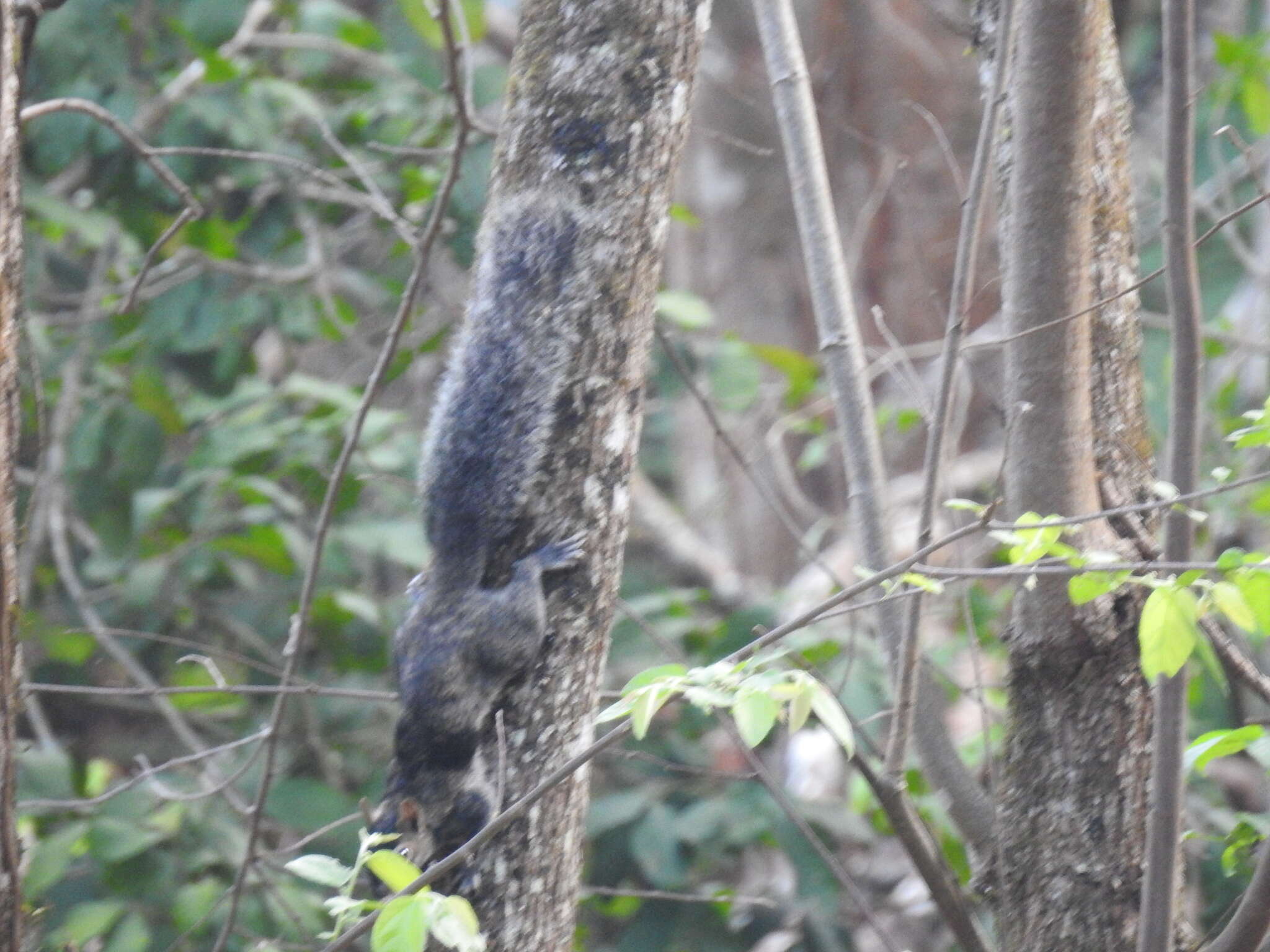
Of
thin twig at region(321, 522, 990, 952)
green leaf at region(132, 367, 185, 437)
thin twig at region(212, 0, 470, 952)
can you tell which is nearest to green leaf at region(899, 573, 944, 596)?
thin twig at region(321, 522, 990, 952)

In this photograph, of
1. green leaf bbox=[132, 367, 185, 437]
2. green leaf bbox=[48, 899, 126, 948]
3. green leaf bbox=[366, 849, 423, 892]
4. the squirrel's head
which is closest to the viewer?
green leaf bbox=[366, 849, 423, 892]

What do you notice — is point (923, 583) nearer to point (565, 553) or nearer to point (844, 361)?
point (565, 553)

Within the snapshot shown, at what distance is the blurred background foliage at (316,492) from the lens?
9.78 feet

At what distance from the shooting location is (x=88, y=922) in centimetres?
276

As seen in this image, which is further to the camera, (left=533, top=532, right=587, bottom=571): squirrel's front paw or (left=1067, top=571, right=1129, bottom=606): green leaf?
(left=533, top=532, right=587, bottom=571): squirrel's front paw

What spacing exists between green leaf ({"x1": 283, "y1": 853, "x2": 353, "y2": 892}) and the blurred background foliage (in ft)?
2.56

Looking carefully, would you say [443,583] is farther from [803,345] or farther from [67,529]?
[803,345]

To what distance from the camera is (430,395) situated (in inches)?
203

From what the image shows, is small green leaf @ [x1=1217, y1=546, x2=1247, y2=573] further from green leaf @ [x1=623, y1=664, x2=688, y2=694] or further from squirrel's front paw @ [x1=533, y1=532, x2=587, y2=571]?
squirrel's front paw @ [x1=533, y1=532, x2=587, y2=571]

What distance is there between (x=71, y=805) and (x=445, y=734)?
2.29ft

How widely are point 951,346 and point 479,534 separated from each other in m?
0.87

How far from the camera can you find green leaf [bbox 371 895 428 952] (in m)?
1.20

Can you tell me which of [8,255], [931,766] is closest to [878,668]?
[931,766]

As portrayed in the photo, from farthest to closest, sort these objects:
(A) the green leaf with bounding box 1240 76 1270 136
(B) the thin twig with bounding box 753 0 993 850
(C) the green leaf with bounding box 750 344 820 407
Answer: (C) the green leaf with bounding box 750 344 820 407 → (A) the green leaf with bounding box 1240 76 1270 136 → (B) the thin twig with bounding box 753 0 993 850
